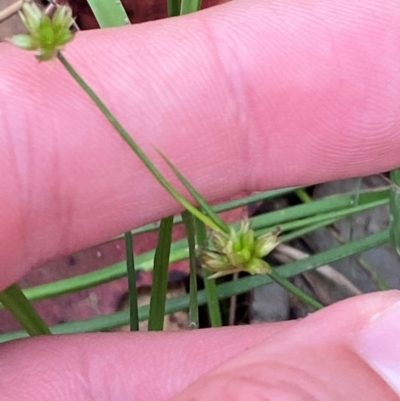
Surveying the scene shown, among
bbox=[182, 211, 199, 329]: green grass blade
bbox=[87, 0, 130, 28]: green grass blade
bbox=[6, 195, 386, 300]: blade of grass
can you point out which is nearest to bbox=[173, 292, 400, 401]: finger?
bbox=[182, 211, 199, 329]: green grass blade

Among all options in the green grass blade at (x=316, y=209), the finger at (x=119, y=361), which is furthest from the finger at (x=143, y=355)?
the green grass blade at (x=316, y=209)

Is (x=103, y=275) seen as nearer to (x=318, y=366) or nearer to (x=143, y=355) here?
(x=143, y=355)

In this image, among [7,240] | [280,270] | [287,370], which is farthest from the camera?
[280,270]

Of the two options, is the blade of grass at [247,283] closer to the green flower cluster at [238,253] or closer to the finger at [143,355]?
the finger at [143,355]

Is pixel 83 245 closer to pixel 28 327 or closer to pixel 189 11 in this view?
pixel 28 327

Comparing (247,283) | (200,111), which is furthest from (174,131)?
(247,283)

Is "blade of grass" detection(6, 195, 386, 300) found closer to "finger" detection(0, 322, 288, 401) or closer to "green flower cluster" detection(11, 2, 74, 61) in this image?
"finger" detection(0, 322, 288, 401)

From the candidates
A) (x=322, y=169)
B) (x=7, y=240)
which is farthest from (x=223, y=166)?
(x=7, y=240)
